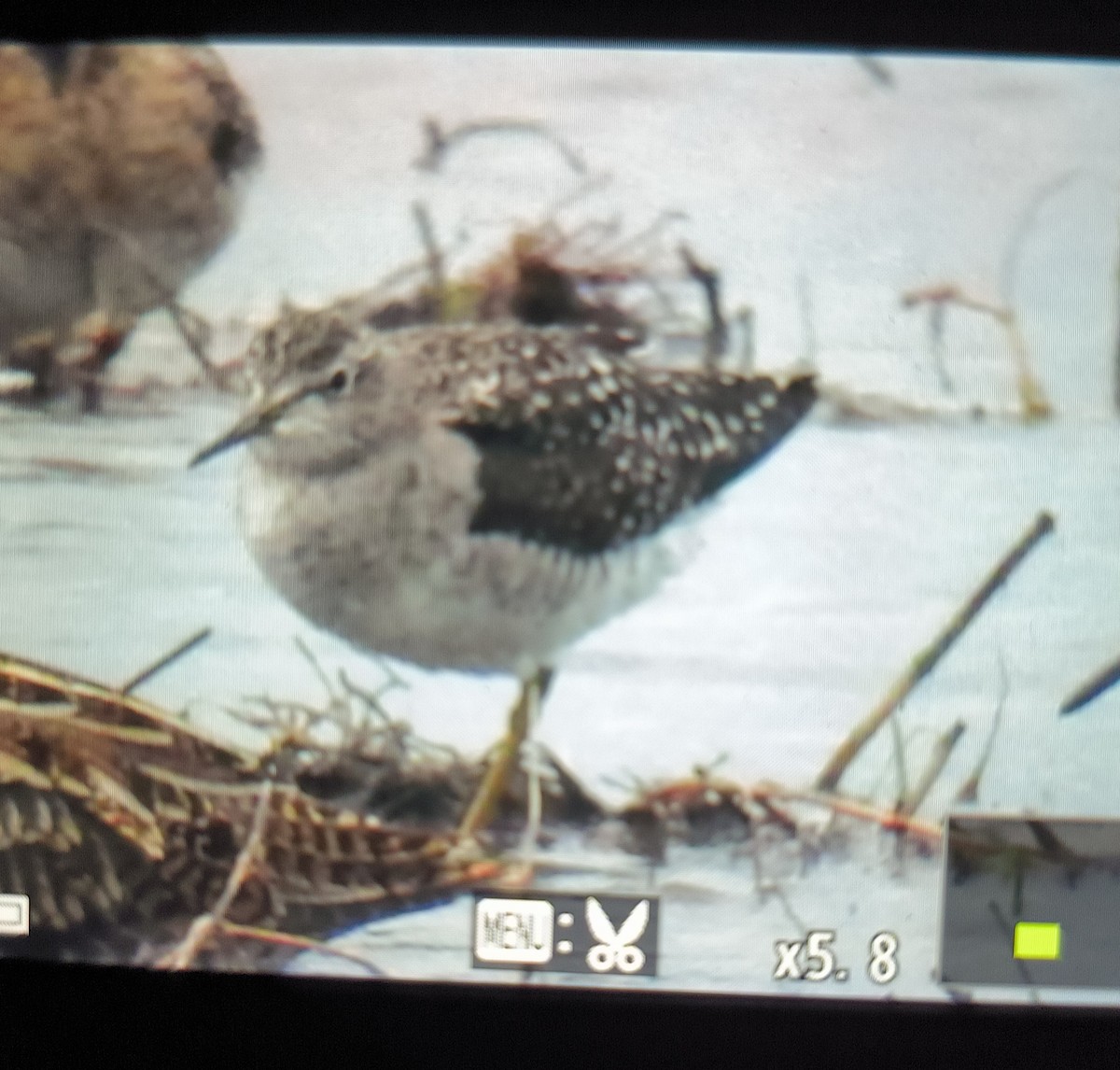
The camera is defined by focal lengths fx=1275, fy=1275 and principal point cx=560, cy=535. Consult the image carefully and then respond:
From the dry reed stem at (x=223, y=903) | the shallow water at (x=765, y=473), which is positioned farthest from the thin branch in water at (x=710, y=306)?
the dry reed stem at (x=223, y=903)

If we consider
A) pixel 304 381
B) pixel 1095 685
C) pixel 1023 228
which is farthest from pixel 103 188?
pixel 1095 685

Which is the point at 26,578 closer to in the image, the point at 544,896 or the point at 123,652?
the point at 123,652

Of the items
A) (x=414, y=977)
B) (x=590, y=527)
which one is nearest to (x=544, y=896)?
(x=414, y=977)

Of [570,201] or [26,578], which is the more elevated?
[570,201]

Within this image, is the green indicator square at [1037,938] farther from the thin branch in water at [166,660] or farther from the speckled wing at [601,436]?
the thin branch in water at [166,660]

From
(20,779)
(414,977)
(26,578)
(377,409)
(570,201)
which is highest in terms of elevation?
(570,201)

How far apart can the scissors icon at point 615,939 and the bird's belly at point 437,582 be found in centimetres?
14

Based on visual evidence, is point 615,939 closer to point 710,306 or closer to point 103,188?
point 710,306

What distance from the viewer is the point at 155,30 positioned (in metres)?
0.70

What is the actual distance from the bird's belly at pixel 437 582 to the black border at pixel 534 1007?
0.20 meters

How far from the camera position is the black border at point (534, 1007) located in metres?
0.68

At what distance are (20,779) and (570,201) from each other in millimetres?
446

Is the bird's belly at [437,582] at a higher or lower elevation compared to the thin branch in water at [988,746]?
higher

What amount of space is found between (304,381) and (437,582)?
0.43ft
